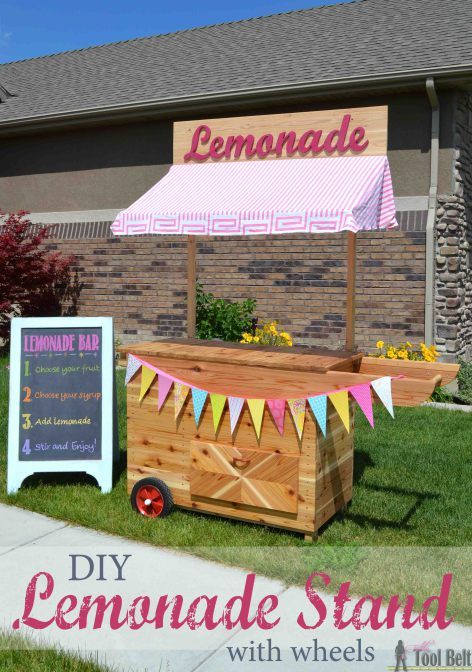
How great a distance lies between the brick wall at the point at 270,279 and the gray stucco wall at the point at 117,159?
0.60m

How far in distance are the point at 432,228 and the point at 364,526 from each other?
244 inches

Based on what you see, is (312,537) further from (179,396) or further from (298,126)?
(298,126)

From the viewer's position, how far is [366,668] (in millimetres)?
3270

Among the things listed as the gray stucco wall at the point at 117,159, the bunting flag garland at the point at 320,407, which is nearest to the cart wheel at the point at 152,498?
the bunting flag garland at the point at 320,407

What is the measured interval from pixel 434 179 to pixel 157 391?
22.1 ft

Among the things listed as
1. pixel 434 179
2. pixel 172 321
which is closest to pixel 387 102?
pixel 434 179

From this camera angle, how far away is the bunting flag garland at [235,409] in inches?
189

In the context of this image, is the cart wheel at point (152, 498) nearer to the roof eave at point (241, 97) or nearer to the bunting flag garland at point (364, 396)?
the bunting flag garland at point (364, 396)

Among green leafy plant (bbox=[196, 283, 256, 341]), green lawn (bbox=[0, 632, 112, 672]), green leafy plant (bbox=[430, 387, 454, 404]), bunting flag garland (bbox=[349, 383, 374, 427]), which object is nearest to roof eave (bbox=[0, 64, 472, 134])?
green leafy plant (bbox=[196, 283, 256, 341])

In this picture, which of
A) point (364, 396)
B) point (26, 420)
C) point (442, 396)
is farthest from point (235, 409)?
point (442, 396)

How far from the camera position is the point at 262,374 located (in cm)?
479

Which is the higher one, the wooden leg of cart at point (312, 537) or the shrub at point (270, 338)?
the shrub at point (270, 338)

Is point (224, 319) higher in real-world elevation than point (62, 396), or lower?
higher

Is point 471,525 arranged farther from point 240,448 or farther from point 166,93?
point 166,93
